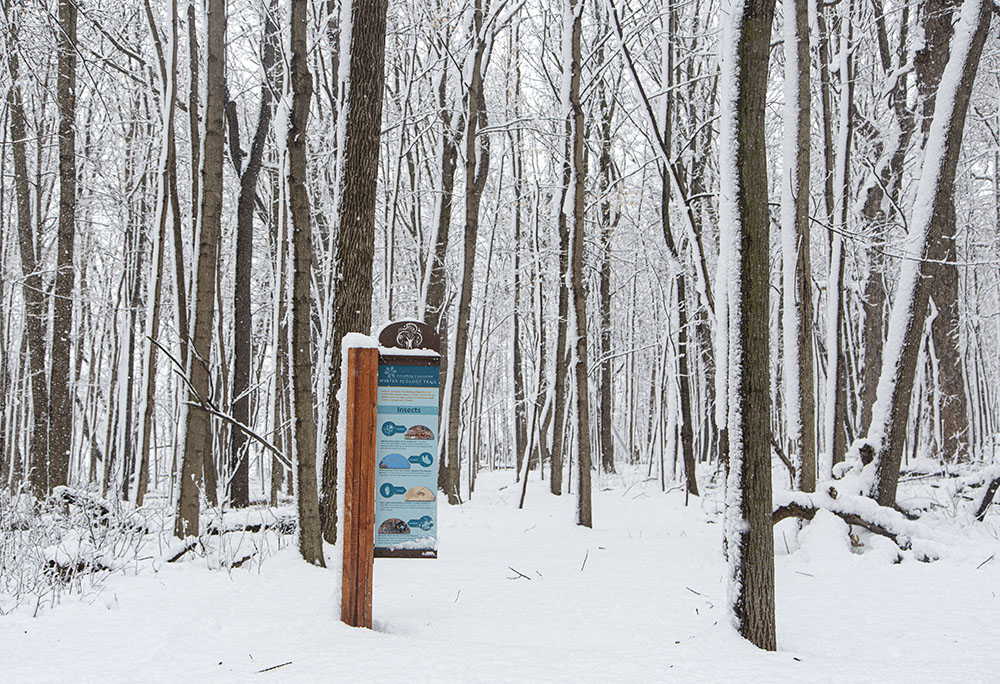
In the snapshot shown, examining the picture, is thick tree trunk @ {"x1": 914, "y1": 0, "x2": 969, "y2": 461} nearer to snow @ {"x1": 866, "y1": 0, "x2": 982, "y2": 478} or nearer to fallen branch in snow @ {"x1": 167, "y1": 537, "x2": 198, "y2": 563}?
snow @ {"x1": 866, "y1": 0, "x2": 982, "y2": 478}

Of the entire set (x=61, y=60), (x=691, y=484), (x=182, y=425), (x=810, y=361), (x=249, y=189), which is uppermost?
(x=61, y=60)

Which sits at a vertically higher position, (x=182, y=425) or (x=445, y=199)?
(x=445, y=199)

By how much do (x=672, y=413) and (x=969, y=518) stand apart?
7022mm

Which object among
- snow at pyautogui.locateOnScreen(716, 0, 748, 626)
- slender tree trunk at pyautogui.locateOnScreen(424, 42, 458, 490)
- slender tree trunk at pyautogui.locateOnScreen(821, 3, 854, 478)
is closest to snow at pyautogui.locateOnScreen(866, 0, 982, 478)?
slender tree trunk at pyautogui.locateOnScreen(821, 3, 854, 478)

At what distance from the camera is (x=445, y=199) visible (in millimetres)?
12125

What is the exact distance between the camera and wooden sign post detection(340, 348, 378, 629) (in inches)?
133

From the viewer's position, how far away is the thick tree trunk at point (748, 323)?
316 cm

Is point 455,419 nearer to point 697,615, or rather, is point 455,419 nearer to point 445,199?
point 445,199

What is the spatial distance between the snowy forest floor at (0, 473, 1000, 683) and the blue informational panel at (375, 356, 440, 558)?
16.6 inches

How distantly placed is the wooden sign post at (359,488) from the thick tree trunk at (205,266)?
3.18 meters

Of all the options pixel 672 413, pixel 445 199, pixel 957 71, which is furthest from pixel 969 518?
pixel 445 199

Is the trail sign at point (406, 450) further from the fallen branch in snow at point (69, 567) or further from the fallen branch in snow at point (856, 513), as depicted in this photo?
the fallen branch in snow at point (856, 513)

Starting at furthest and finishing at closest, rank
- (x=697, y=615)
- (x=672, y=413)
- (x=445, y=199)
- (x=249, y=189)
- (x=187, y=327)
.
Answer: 1. (x=672, y=413)
2. (x=445, y=199)
3. (x=249, y=189)
4. (x=187, y=327)
5. (x=697, y=615)

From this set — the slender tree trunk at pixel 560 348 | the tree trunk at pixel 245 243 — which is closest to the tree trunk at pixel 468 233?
the slender tree trunk at pixel 560 348
